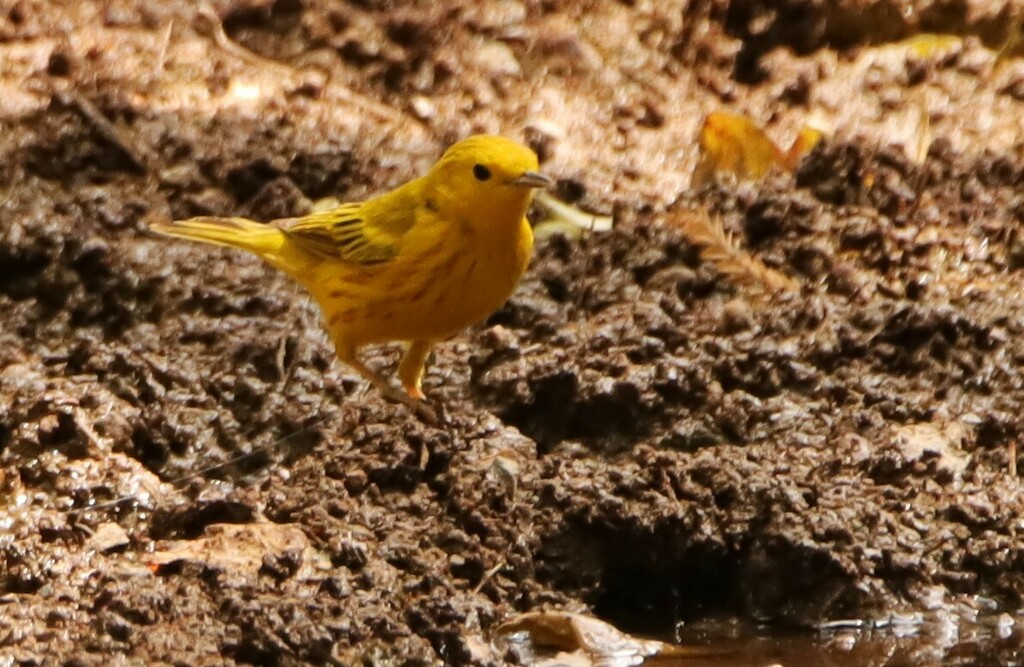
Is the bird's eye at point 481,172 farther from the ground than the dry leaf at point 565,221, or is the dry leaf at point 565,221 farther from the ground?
the bird's eye at point 481,172

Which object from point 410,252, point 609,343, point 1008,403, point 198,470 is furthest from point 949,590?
point 198,470

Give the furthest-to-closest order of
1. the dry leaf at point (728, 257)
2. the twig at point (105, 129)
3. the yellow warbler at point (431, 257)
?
the twig at point (105, 129)
the dry leaf at point (728, 257)
the yellow warbler at point (431, 257)

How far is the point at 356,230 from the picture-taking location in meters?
7.25

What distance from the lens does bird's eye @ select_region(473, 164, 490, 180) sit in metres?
6.84

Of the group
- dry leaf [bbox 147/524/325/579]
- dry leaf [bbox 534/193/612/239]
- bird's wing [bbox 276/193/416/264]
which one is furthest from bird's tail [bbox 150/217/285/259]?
dry leaf [bbox 147/524/325/579]

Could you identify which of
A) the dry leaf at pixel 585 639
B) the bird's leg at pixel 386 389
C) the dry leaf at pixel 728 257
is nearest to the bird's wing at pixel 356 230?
the bird's leg at pixel 386 389

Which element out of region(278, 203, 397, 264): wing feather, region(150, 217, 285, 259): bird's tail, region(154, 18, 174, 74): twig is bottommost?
region(150, 217, 285, 259): bird's tail

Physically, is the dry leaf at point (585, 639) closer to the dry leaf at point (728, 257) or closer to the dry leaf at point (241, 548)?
the dry leaf at point (241, 548)

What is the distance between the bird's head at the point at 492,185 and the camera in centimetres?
682

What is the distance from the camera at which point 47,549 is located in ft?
20.4

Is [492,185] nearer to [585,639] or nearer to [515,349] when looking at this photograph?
[515,349]

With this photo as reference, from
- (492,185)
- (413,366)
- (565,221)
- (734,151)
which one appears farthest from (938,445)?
(734,151)

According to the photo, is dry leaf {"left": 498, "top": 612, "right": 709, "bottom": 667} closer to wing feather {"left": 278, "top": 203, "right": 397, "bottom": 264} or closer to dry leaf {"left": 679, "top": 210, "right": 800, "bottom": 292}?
wing feather {"left": 278, "top": 203, "right": 397, "bottom": 264}

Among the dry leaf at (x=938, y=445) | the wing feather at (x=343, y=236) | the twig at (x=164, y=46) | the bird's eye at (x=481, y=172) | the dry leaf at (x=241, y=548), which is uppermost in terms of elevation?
the bird's eye at (x=481, y=172)
